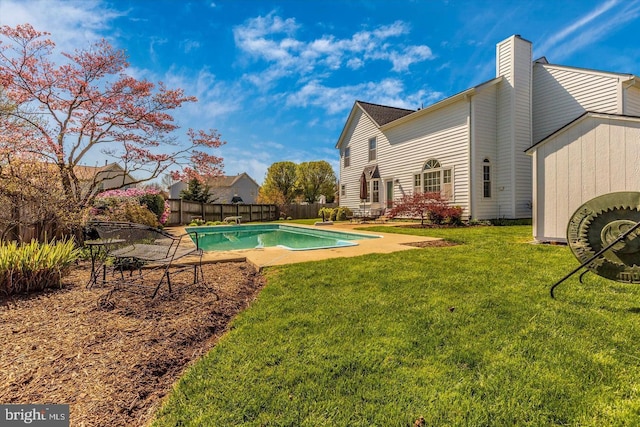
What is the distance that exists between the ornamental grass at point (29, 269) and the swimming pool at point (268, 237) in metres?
5.31

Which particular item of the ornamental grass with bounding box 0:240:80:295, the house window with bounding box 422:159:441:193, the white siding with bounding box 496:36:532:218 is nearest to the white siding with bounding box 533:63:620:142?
the white siding with bounding box 496:36:532:218

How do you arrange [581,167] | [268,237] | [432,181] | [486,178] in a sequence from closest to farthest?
[581,167] < [486,178] < [268,237] < [432,181]

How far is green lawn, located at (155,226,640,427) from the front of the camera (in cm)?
165

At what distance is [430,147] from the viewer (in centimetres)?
1482

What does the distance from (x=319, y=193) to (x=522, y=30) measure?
26188mm

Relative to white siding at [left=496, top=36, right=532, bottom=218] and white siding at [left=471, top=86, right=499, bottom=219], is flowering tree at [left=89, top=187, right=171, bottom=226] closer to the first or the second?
white siding at [left=471, top=86, right=499, bottom=219]

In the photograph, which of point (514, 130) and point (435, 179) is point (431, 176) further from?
point (514, 130)

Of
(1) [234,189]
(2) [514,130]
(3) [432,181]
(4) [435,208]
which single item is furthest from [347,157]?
(1) [234,189]

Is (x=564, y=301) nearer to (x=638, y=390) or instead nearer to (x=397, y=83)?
(x=638, y=390)

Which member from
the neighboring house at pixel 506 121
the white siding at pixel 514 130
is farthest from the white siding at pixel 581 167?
the white siding at pixel 514 130

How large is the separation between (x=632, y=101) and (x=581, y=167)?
351 inches

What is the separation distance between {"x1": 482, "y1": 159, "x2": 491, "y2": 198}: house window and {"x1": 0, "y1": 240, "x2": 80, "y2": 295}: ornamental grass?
1398 centimetres

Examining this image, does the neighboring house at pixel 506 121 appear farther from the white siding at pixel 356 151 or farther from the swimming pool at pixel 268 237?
the swimming pool at pixel 268 237

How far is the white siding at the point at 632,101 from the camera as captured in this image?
1079 cm
